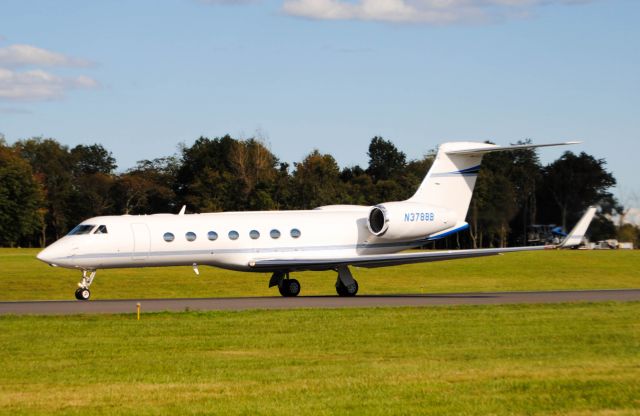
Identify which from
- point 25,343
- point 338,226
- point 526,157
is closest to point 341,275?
point 338,226

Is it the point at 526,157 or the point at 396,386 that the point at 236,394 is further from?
the point at 526,157

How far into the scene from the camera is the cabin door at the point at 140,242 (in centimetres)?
2983

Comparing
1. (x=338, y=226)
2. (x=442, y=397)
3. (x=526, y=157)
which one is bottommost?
(x=442, y=397)

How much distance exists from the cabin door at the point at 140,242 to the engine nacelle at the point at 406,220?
7.29 meters

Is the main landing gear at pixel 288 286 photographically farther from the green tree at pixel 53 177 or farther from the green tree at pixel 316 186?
the green tree at pixel 53 177

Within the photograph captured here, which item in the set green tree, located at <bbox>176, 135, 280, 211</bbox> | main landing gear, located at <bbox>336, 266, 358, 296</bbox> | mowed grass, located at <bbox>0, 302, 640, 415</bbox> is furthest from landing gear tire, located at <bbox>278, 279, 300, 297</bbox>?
green tree, located at <bbox>176, 135, 280, 211</bbox>

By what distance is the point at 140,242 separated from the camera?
29.9 metres

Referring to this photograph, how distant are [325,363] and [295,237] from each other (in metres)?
16.6

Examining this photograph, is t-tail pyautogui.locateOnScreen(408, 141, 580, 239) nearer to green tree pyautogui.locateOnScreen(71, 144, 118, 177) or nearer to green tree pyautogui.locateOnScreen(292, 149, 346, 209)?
green tree pyautogui.locateOnScreen(292, 149, 346, 209)

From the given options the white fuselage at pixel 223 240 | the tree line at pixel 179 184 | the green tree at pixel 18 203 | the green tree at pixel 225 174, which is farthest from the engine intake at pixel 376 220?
the green tree at pixel 18 203

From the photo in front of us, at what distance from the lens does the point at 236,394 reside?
→ 43.0 feet

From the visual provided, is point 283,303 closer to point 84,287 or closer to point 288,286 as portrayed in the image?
point 288,286

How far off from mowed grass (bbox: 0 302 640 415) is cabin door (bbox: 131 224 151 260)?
21.4 feet

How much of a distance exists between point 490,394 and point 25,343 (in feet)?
30.7
